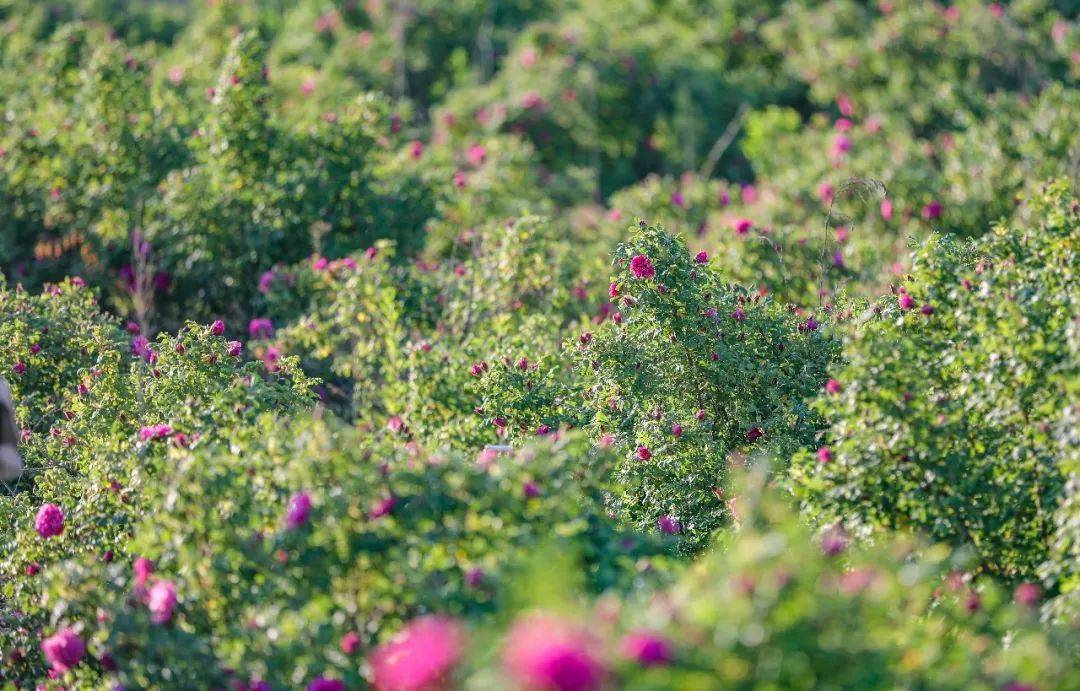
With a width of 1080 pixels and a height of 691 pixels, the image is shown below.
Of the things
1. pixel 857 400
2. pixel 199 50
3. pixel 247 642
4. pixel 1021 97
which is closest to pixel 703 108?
pixel 1021 97

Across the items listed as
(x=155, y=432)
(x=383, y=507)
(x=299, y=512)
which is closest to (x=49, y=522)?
(x=155, y=432)

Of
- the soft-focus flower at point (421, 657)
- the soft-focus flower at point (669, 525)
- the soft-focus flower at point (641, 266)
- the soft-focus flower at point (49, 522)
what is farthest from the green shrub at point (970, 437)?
the soft-focus flower at point (49, 522)

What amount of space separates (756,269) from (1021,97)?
18.2ft

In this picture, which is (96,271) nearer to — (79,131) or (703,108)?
(79,131)

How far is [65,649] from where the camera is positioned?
3.43 metres

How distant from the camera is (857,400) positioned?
12.4 ft

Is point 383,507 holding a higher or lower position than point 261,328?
higher

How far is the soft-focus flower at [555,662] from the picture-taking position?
2.17 meters

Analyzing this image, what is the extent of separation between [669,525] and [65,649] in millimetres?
1898

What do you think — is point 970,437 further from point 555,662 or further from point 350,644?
point 555,662

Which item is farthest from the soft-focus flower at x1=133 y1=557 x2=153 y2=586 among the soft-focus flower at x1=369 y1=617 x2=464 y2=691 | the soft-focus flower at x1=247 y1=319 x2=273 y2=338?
the soft-focus flower at x1=247 y1=319 x2=273 y2=338

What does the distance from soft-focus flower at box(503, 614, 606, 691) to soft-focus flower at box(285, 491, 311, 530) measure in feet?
3.76

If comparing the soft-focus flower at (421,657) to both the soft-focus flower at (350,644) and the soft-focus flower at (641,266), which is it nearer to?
the soft-focus flower at (350,644)

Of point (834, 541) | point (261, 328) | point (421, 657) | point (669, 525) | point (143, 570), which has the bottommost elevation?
point (261, 328)
